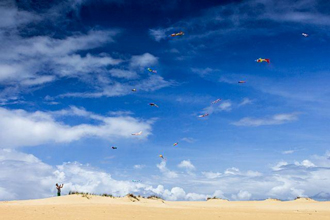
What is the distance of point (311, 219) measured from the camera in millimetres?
20641

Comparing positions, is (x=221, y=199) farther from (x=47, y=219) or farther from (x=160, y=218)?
(x=47, y=219)

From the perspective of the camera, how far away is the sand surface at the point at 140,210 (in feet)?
63.4

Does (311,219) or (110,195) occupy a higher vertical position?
(110,195)

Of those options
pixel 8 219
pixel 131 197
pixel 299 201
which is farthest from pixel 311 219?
pixel 299 201

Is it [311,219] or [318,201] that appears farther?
[318,201]

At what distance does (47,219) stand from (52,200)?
45.9 ft

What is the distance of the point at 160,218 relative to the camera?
19.3 m

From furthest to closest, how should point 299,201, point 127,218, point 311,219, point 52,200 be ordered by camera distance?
1. point 299,201
2. point 52,200
3. point 311,219
4. point 127,218

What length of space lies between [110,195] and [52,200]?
703 cm

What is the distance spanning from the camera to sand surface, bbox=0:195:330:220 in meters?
19.3

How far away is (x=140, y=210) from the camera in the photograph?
2381cm

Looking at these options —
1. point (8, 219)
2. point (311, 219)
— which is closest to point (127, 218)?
point (8, 219)

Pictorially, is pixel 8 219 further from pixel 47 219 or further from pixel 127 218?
pixel 127 218

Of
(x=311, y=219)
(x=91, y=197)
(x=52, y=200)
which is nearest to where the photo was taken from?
(x=311, y=219)
